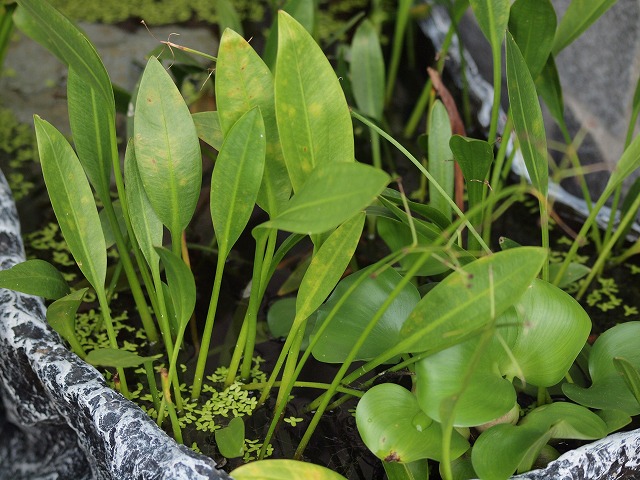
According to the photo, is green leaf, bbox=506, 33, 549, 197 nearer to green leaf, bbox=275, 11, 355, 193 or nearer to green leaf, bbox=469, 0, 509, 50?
green leaf, bbox=469, 0, 509, 50

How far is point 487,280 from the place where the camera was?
677 mm

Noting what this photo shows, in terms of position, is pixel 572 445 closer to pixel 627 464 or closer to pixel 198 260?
pixel 627 464

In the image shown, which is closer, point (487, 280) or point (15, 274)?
point (487, 280)

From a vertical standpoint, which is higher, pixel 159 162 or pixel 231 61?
pixel 231 61

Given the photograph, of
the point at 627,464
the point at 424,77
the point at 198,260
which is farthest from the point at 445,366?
the point at 424,77

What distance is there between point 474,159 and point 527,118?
0.21 ft

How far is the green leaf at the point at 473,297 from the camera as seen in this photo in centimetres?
66

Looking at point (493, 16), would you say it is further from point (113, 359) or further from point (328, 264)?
point (113, 359)

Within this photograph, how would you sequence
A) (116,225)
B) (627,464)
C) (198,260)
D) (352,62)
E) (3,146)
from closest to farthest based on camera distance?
(627,464) → (116,225) → (198,260) → (352,62) → (3,146)

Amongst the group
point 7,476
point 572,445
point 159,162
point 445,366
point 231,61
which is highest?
point 231,61

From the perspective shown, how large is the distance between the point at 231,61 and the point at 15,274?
30cm

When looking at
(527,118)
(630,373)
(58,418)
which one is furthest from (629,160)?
(58,418)

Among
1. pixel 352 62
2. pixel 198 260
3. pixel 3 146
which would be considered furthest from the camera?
pixel 3 146

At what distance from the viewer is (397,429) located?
2.41ft
